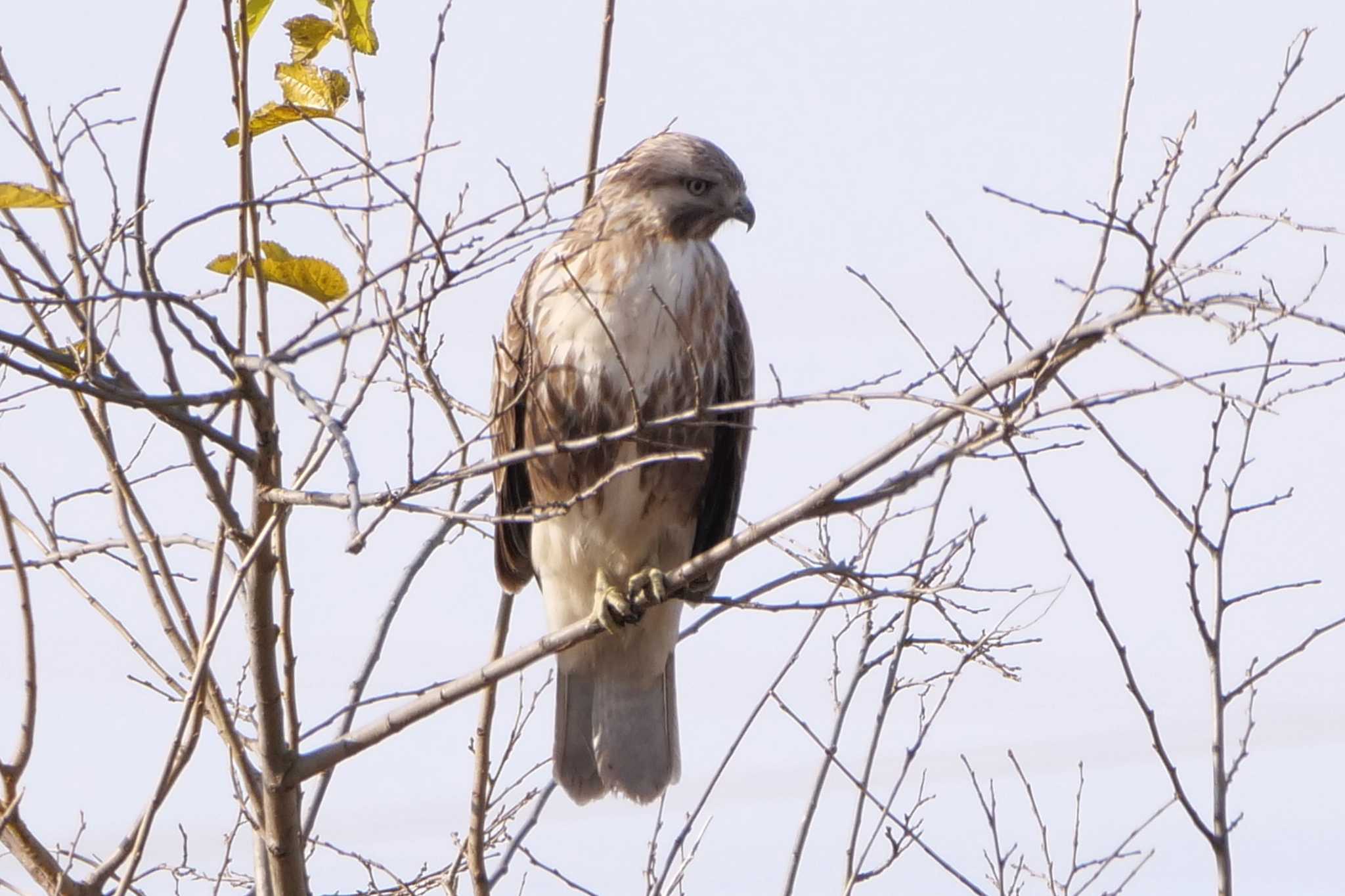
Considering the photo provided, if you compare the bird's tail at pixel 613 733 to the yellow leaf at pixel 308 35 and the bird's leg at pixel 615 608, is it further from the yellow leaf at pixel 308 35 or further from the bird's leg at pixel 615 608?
the yellow leaf at pixel 308 35

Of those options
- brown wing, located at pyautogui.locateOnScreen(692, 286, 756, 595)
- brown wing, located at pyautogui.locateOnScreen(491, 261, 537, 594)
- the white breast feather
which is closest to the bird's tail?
the white breast feather

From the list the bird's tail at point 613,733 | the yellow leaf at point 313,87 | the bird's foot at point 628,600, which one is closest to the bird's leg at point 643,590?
the bird's foot at point 628,600

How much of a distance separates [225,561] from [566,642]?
2.14ft

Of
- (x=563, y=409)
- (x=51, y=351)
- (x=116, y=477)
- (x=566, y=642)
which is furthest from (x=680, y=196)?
(x=51, y=351)

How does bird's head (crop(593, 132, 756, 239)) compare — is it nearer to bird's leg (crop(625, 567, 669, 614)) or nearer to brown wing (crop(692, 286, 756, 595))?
brown wing (crop(692, 286, 756, 595))

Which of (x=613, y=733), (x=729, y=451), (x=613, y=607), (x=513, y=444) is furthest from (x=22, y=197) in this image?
(x=613, y=733)

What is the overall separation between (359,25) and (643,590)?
1.63m

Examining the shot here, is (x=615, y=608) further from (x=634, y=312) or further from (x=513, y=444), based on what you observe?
(x=634, y=312)

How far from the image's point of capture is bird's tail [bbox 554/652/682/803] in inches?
169

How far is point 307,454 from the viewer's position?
294 centimetres

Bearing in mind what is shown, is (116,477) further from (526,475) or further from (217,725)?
(526,475)

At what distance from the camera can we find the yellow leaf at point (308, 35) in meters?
2.93

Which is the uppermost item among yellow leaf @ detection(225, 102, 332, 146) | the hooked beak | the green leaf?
the hooked beak

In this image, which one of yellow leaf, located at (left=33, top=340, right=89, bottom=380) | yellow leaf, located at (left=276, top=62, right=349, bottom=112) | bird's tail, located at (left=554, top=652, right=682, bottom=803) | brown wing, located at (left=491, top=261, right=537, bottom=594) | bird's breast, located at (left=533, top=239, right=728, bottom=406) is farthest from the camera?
bird's tail, located at (left=554, top=652, right=682, bottom=803)
